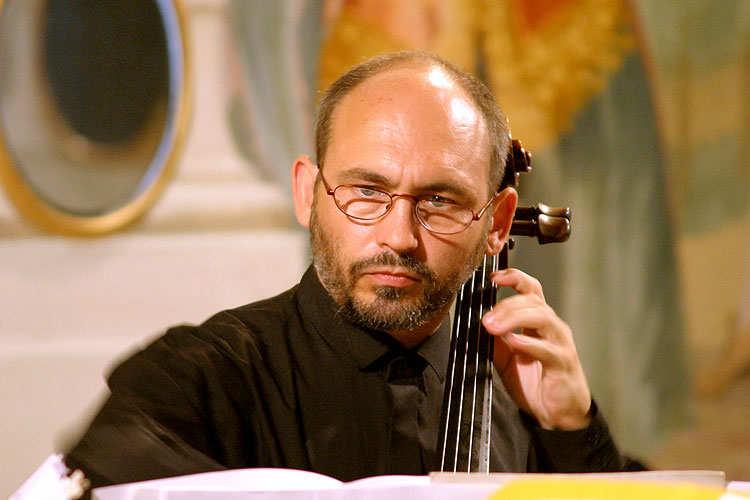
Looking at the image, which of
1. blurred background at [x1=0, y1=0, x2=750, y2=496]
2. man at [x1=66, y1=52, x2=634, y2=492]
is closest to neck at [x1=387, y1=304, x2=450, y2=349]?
man at [x1=66, y1=52, x2=634, y2=492]

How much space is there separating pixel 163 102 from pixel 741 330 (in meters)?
2.14

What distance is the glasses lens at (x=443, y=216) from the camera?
1201 millimetres

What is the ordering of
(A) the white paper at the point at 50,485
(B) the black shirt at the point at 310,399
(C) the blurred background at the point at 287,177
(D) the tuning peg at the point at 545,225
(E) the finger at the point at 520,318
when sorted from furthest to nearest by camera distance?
(C) the blurred background at the point at 287,177 → (D) the tuning peg at the point at 545,225 → (E) the finger at the point at 520,318 → (B) the black shirt at the point at 310,399 → (A) the white paper at the point at 50,485

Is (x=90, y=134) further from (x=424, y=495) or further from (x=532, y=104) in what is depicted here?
(x=424, y=495)

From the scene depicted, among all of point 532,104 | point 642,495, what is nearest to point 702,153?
point 532,104

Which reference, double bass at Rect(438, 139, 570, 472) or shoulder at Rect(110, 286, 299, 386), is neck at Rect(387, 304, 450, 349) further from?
shoulder at Rect(110, 286, 299, 386)

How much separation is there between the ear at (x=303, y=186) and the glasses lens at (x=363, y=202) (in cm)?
14

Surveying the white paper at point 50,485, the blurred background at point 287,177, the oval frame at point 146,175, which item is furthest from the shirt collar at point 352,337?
the oval frame at point 146,175

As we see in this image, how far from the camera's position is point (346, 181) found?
1.22m

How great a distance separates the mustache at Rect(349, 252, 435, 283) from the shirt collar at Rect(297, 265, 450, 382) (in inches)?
4.3

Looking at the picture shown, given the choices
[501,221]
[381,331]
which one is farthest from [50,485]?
[501,221]

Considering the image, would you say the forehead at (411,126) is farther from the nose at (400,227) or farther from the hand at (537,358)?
the hand at (537,358)

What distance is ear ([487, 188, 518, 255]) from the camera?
1.36 metres

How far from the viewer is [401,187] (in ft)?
3.88
